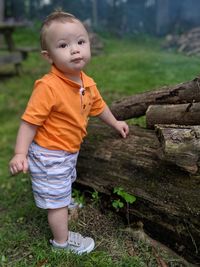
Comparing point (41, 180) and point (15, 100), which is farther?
point (15, 100)

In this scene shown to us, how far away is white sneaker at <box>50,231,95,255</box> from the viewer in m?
2.92

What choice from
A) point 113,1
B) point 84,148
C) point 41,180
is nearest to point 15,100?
point 84,148

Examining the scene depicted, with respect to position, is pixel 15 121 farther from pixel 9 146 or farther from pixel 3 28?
pixel 3 28

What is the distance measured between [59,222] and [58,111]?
716mm

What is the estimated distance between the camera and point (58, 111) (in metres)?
2.76

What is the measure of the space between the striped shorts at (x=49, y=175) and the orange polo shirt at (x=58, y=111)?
5cm

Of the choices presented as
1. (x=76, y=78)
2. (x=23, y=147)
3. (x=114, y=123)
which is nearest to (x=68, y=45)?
(x=76, y=78)

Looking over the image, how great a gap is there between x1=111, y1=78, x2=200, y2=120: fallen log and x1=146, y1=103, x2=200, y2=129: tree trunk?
0.38ft

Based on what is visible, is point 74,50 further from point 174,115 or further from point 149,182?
point 149,182

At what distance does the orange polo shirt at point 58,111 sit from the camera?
106 inches

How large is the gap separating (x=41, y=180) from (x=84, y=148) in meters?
0.72

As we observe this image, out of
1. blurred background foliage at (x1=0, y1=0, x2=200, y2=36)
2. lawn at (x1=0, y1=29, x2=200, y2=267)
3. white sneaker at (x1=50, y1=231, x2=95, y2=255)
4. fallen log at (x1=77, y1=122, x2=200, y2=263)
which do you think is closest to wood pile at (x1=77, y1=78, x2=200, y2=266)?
fallen log at (x1=77, y1=122, x2=200, y2=263)

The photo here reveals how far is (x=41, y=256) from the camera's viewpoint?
290 centimetres

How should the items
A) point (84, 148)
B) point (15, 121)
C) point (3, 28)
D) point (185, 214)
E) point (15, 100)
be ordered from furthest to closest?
point (3, 28) → point (15, 100) → point (15, 121) → point (84, 148) → point (185, 214)
